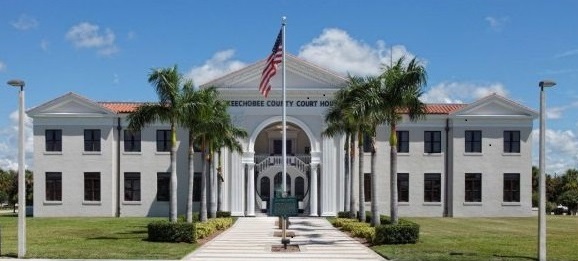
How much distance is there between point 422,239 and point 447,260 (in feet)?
23.4

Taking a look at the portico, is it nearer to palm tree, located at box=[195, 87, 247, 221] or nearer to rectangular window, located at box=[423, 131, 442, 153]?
palm tree, located at box=[195, 87, 247, 221]

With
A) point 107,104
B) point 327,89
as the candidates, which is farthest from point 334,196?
point 107,104

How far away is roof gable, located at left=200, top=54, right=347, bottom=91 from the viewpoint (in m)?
46.6

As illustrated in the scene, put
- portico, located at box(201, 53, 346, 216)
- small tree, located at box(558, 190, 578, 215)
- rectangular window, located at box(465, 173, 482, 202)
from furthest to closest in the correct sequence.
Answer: small tree, located at box(558, 190, 578, 215) → rectangular window, located at box(465, 173, 482, 202) → portico, located at box(201, 53, 346, 216)

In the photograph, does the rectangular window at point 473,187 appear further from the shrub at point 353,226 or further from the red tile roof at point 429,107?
the shrub at point 353,226

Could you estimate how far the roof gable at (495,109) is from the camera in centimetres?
4772

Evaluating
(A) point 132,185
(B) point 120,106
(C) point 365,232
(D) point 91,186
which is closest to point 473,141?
(C) point 365,232

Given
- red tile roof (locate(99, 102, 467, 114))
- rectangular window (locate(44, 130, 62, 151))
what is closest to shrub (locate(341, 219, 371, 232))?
red tile roof (locate(99, 102, 467, 114))

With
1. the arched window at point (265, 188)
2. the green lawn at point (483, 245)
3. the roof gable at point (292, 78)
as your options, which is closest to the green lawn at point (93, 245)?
the green lawn at point (483, 245)

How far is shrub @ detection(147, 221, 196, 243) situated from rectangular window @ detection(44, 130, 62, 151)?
24647 mm

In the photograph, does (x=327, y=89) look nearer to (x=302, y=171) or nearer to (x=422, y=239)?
(x=302, y=171)

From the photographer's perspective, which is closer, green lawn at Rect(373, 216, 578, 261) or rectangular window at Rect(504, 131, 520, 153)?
green lawn at Rect(373, 216, 578, 261)

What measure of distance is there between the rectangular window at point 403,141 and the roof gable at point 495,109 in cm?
373

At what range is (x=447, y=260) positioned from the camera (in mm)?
20891
